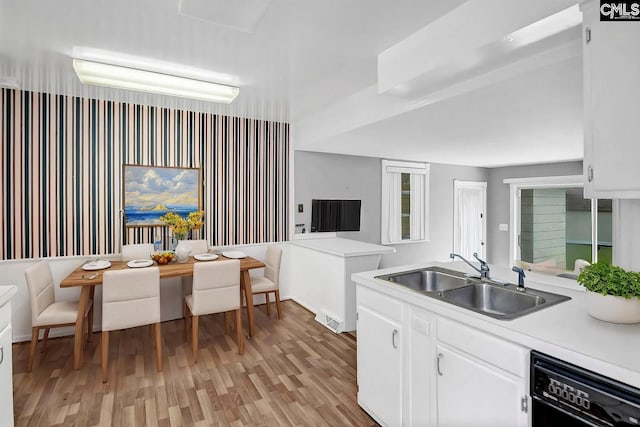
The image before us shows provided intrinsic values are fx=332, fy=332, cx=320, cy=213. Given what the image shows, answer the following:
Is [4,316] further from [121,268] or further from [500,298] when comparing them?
[500,298]

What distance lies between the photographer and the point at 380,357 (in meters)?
2.00

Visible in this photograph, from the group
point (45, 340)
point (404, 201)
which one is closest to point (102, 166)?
point (45, 340)

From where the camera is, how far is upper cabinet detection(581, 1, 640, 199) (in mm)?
1274

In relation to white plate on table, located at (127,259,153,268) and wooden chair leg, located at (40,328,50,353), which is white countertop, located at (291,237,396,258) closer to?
white plate on table, located at (127,259,153,268)

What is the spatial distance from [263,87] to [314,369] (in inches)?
104

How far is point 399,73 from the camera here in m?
2.27

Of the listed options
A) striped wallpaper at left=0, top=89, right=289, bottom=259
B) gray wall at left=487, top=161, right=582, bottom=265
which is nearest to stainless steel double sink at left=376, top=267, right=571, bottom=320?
striped wallpaper at left=0, top=89, right=289, bottom=259

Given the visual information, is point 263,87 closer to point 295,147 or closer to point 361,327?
point 295,147

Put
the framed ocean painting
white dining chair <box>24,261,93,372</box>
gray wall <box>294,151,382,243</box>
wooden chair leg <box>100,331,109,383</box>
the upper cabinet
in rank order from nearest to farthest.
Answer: the upper cabinet < wooden chair leg <box>100,331,109,383</box> < white dining chair <box>24,261,93,372</box> < the framed ocean painting < gray wall <box>294,151,382,243</box>

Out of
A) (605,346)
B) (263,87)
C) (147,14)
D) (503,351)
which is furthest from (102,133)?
(605,346)

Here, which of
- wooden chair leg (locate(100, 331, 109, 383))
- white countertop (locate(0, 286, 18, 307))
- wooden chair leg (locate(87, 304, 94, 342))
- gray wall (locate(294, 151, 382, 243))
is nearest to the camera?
white countertop (locate(0, 286, 18, 307))

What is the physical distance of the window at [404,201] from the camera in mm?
5598

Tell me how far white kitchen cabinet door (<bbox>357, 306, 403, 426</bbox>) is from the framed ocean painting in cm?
280

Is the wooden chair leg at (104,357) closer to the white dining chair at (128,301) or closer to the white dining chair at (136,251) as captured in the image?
the white dining chair at (128,301)
